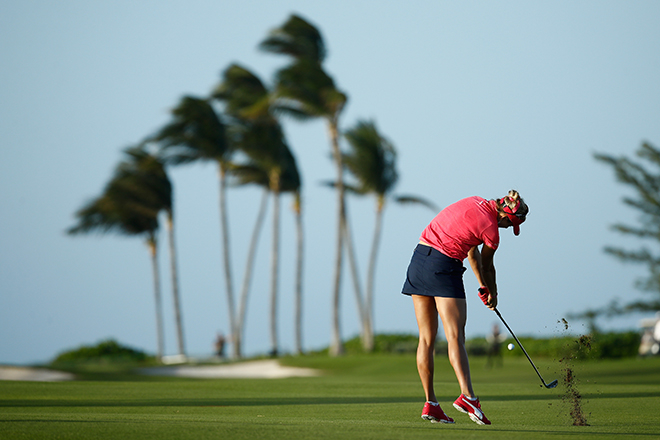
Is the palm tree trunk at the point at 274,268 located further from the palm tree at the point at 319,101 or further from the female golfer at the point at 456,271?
the female golfer at the point at 456,271

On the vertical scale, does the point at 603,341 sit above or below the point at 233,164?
below

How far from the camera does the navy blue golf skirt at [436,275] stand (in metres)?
5.67

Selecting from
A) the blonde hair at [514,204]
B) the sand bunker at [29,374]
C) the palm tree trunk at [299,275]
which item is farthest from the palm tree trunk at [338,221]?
the blonde hair at [514,204]

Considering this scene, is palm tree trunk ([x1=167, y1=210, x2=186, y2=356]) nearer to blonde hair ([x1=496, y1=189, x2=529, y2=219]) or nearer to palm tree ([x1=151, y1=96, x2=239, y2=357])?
palm tree ([x1=151, y1=96, x2=239, y2=357])

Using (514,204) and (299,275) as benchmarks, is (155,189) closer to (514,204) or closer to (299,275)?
(299,275)

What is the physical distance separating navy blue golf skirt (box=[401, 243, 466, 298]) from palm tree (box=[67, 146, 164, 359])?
34887 millimetres

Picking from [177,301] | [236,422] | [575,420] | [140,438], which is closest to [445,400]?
[575,420]

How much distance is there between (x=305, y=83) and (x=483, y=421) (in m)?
27.6

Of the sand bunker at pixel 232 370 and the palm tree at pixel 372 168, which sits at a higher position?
the palm tree at pixel 372 168

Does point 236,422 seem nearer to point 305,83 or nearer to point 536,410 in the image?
point 536,410

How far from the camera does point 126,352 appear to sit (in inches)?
1538

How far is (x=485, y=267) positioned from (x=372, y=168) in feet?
89.2

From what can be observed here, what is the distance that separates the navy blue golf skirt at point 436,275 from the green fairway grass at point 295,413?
1.00 metres

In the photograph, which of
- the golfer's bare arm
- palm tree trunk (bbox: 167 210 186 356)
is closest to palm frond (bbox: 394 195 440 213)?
palm tree trunk (bbox: 167 210 186 356)
